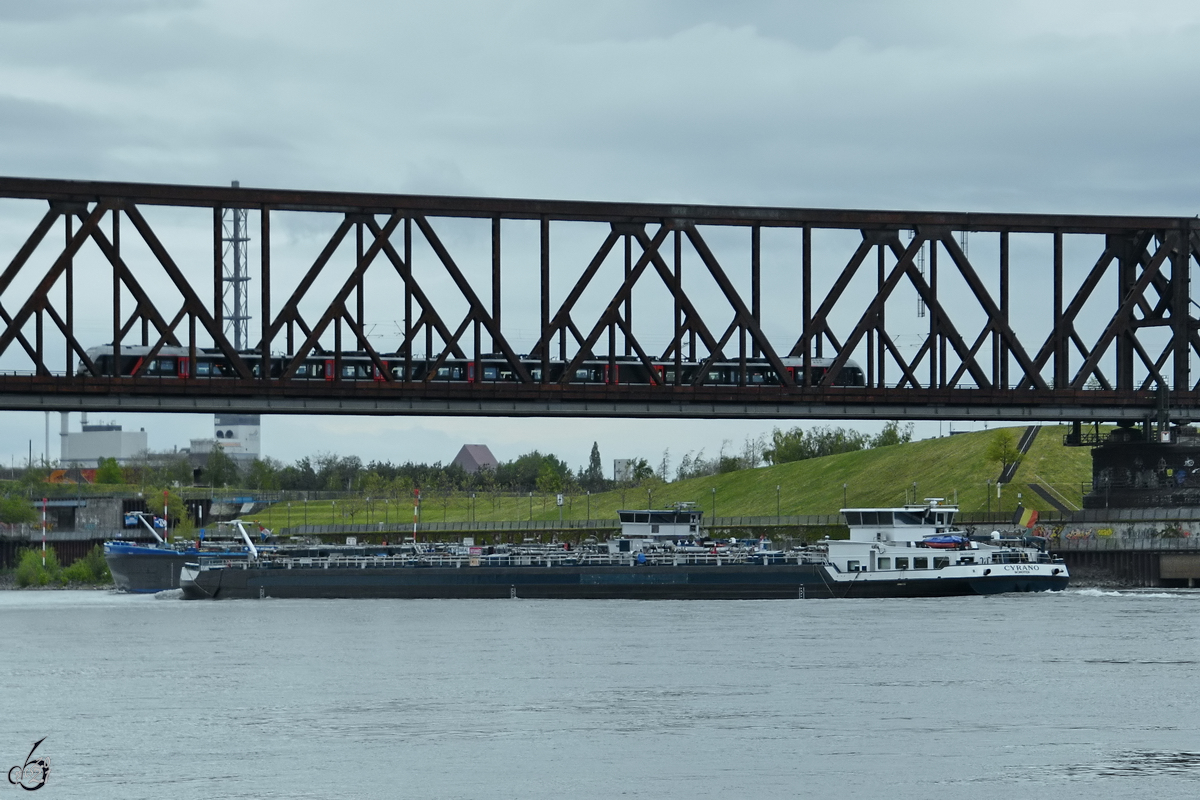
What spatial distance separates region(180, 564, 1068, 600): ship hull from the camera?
397ft

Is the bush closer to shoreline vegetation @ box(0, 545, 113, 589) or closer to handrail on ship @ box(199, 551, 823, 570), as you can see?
shoreline vegetation @ box(0, 545, 113, 589)

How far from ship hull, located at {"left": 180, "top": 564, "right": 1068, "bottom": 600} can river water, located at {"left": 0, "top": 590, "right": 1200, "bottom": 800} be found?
24604mm

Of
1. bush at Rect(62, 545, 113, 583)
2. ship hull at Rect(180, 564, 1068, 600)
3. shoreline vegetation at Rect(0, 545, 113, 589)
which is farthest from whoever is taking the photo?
bush at Rect(62, 545, 113, 583)

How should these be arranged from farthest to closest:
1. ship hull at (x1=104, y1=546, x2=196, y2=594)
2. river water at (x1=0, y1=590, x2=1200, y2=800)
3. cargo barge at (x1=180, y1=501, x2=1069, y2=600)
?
ship hull at (x1=104, y1=546, x2=196, y2=594) → cargo barge at (x1=180, y1=501, x2=1069, y2=600) → river water at (x1=0, y1=590, x2=1200, y2=800)

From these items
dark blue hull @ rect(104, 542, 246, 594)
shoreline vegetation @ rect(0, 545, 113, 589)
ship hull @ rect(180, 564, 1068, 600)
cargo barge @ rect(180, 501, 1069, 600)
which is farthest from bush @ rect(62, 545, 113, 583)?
ship hull @ rect(180, 564, 1068, 600)

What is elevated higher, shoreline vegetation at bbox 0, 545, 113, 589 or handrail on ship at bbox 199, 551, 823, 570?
handrail on ship at bbox 199, 551, 823, 570

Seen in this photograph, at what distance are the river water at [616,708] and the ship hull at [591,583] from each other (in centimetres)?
2460

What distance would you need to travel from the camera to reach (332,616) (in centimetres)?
10450

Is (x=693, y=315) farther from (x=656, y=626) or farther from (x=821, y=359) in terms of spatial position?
(x=656, y=626)

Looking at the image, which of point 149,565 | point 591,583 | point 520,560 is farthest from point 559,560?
point 149,565

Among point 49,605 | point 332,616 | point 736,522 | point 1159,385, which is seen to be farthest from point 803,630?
point 736,522

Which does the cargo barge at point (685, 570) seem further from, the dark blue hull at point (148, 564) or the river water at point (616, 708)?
the river water at point (616, 708)

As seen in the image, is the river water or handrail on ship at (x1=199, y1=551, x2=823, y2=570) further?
handrail on ship at (x1=199, y1=551, x2=823, y2=570)

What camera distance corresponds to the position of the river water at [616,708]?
4459 centimetres
